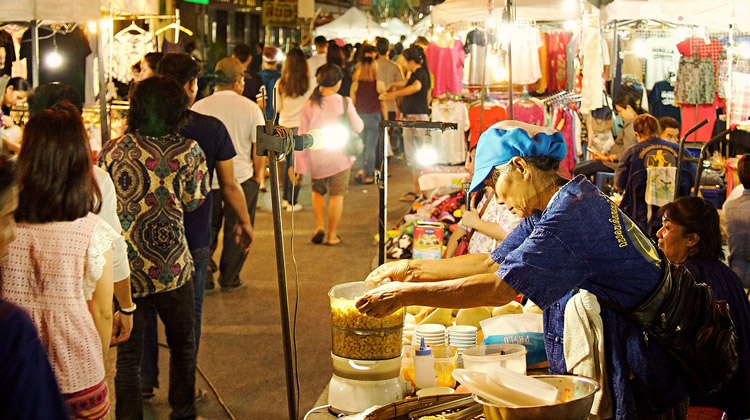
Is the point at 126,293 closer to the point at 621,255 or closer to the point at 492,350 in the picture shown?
the point at 492,350

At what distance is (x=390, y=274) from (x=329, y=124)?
230 inches

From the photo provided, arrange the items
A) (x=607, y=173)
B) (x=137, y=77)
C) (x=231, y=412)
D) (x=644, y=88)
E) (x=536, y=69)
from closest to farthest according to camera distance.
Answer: (x=231, y=412)
(x=137, y=77)
(x=607, y=173)
(x=536, y=69)
(x=644, y=88)

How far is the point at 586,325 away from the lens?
2.78 meters

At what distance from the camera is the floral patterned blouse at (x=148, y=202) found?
4.14 metres

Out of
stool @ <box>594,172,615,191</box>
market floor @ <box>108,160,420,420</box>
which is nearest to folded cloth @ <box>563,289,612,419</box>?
market floor @ <box>108,160,420,420</box>


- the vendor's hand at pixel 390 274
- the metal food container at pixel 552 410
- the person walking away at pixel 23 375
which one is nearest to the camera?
the person walking away at pixel 23 375

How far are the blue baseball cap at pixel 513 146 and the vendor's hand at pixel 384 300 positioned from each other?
0.48m

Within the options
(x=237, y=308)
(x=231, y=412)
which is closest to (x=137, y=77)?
(x=237, y=308)

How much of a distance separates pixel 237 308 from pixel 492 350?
439cm

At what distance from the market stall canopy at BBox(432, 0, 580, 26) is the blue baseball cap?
Answer: 5.92 m

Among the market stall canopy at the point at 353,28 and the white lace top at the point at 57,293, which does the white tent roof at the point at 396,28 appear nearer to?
the market stall canopy at the point at 353,28

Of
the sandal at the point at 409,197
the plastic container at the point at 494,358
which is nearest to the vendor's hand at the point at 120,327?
the plastic container at the point at 494,358

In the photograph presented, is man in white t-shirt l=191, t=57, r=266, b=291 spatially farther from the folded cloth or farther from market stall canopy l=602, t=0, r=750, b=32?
market stall canopy l=602, t=0, r=750, b=32

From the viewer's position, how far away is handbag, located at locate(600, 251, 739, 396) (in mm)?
2598
